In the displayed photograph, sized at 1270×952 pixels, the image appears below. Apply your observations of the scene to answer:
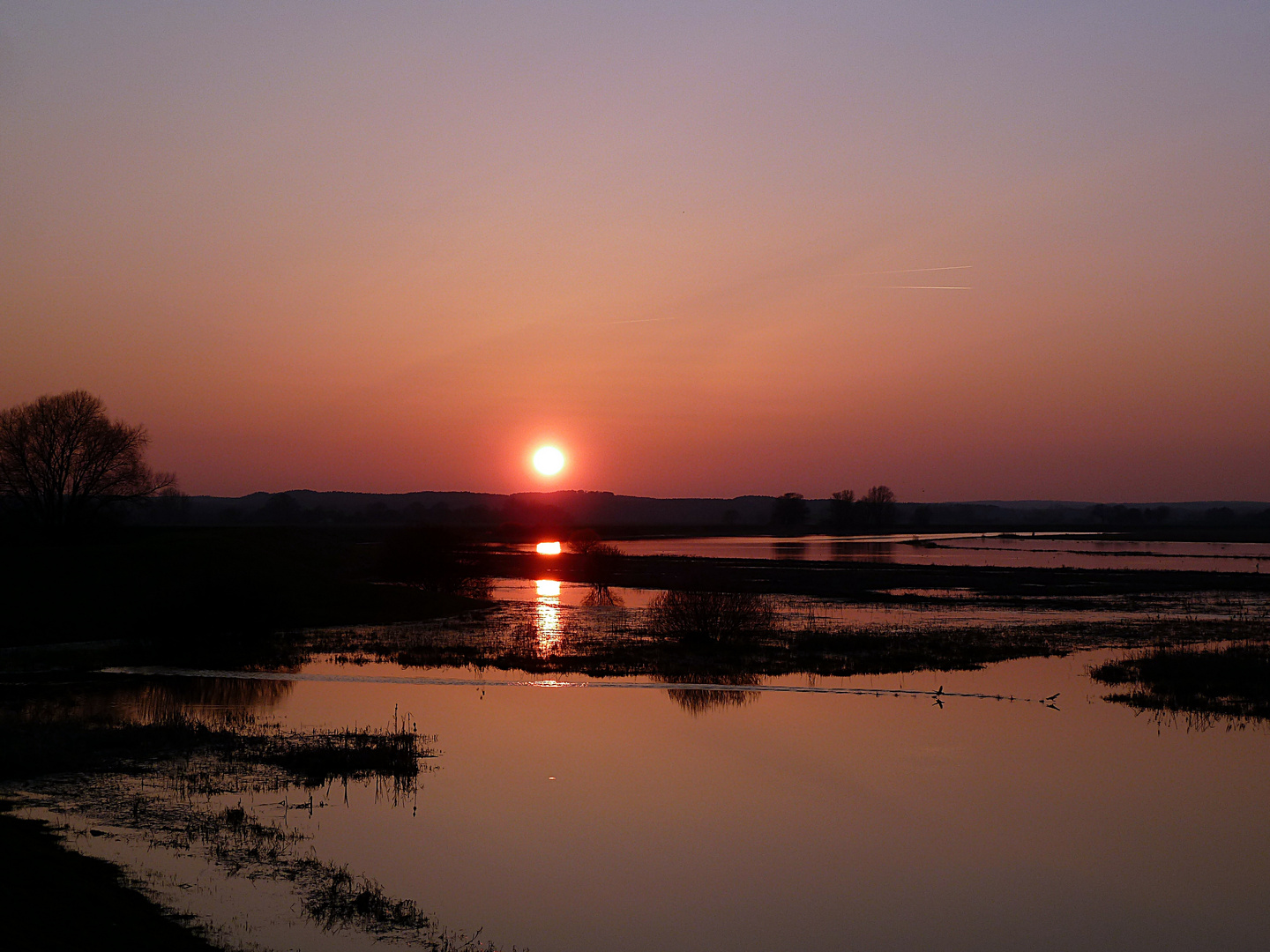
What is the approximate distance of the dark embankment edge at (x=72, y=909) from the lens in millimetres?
9219

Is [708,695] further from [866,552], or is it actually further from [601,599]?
[866,552]

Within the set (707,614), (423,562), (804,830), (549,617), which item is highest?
(423,562)

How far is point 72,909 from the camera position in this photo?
32.9 ft

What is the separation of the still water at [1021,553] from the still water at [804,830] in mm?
67185

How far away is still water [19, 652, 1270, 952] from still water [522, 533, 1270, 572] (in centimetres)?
6718

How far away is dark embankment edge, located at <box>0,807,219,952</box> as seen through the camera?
9219 millimetres

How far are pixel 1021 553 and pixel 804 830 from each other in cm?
10280

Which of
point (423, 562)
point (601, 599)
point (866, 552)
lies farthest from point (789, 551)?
point (601, 599)

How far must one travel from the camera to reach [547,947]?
36.5 ft

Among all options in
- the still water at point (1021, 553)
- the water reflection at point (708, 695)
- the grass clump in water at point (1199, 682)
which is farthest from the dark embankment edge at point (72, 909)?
the still water at point (1021, 553)

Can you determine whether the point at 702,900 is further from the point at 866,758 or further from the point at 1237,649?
the point at 1237,649

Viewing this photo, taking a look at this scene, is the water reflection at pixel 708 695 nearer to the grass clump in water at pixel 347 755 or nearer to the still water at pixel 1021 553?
the grass clump in water at pixel 347 755

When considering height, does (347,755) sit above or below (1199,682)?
above

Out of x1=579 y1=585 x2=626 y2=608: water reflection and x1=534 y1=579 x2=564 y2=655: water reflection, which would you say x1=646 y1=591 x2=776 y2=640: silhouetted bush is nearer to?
x1=534 y1=579 x2=564 y2=655: water reflection
